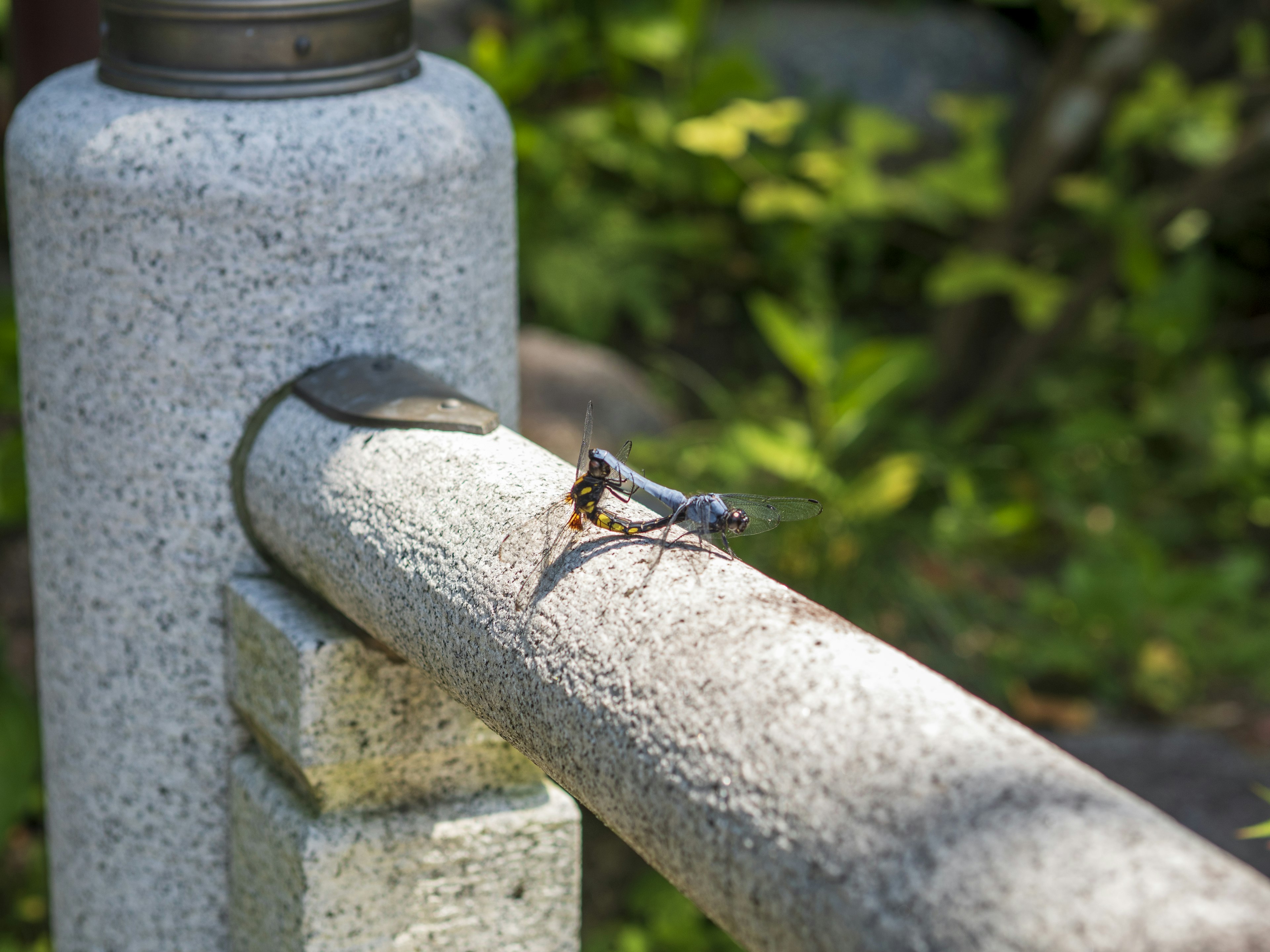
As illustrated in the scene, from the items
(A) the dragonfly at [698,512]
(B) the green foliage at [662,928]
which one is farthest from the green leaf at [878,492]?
(A) the dragonfly at [698,512]

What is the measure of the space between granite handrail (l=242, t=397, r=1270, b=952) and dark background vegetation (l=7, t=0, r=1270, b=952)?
2.56 meters

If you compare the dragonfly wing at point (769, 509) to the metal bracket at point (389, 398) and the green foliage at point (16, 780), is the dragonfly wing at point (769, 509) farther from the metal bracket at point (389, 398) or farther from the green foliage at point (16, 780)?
the green foliage at point (16, 780)

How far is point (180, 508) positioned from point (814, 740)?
3.35 ft

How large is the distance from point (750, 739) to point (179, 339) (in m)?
0.97

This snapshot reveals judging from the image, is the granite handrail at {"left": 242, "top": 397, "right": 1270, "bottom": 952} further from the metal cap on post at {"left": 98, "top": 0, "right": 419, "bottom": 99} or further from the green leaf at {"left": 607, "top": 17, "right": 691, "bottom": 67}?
the green leaf at {"left": 607, "top": 17, "right": 691, "bottom": 67}

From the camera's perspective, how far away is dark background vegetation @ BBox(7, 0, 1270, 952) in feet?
13.5

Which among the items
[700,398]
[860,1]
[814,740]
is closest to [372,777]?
[814,740]

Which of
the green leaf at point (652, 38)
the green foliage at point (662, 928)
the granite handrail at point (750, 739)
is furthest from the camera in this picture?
the green leaf at point (652, 38)

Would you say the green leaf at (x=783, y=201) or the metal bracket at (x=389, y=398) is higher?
the metal bracket at (x=389, y=398)

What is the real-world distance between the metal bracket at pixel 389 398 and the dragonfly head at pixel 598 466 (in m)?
0.21

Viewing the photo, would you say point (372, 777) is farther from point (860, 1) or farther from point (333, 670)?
point (860, 1)

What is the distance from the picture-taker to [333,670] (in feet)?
4.82

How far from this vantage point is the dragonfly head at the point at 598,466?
1294 mm

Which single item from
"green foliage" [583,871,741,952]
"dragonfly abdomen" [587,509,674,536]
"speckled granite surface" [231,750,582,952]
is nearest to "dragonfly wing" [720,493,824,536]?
"dragonfly abdomen" [587,509,674,536]
